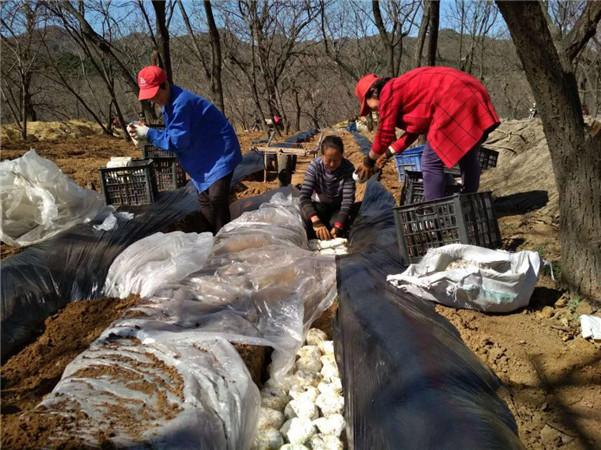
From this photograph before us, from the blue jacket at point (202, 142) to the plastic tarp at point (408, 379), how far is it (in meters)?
1.69

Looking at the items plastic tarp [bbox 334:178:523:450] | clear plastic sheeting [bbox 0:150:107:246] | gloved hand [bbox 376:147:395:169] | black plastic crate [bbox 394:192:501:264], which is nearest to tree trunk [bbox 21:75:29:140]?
clear plastic sheeting [bbox 0:150:107:246]

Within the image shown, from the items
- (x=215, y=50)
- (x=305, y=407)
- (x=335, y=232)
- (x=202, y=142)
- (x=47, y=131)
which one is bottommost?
(x=305, y=407)

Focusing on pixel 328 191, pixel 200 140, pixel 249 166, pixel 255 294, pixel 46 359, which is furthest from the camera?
pixel 249 166

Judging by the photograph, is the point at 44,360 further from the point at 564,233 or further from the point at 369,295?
the point at 564,233

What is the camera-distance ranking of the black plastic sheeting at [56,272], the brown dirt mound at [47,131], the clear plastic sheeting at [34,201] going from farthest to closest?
the brown dirt mound at [47,131] < the clear plastic sheeting at [34,201] < the black plastic sheeting at [56,272]

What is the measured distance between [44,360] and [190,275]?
2.86 ft

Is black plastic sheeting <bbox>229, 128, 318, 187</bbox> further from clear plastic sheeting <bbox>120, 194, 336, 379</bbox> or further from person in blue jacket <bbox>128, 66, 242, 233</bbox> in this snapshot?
clear plastic sheeting <bbox>120, 194, 336, 379</bbox>

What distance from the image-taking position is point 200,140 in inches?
151

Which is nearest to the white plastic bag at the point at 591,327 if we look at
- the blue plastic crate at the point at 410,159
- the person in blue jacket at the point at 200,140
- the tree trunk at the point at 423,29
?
the person in blue jacket at the point at 200,140

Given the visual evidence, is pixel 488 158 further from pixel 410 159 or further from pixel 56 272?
pixel 56 272

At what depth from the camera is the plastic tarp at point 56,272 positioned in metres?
2.81

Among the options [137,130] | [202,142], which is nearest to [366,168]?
[202,142]

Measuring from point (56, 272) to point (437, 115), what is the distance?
2.87m

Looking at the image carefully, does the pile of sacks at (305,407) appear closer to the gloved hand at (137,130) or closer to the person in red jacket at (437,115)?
the person in red jacket at (437,115)
